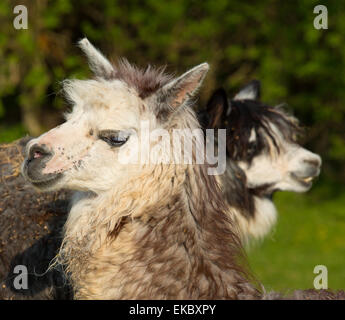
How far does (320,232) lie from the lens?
10461 millimetres

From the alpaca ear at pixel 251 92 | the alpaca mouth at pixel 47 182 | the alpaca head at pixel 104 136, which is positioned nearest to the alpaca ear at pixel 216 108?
the alpaca ear at pixel 251 92

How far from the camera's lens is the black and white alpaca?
191 inches

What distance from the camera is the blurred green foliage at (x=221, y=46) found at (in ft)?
38.5

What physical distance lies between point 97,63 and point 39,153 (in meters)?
0.58

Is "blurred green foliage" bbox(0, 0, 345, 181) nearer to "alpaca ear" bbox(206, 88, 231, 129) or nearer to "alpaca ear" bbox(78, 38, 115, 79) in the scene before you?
"alpaca ear" bbox(206, 88, 231, 129)

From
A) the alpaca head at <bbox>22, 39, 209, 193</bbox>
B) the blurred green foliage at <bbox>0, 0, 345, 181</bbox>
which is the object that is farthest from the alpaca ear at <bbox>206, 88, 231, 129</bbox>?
the blurred green foliage at <bbox>0, 0, 345, 181</bbox>

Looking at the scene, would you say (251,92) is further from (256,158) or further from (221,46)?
(221,46)

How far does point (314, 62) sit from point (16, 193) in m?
8.73

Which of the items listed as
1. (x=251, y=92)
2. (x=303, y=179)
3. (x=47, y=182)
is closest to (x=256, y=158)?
(x=303, y=179)

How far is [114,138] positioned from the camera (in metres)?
3.10

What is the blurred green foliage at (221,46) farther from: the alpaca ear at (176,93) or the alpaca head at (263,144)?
the alpaca ear at (176,93)

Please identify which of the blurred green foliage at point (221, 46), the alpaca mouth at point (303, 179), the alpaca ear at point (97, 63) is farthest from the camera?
the blurred green foliage at point (221, 46)

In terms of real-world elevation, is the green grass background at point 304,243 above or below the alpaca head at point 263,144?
below

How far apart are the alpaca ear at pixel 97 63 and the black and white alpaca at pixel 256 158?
153 centimetres
